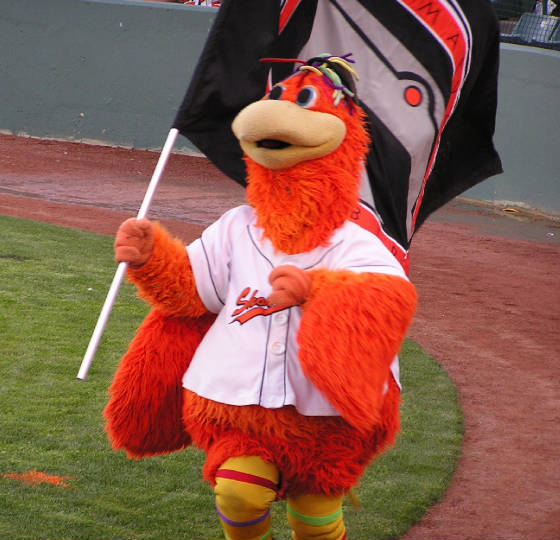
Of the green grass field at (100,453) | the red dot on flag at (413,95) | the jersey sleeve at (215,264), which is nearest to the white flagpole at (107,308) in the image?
the jersey sleeve at (215,264)

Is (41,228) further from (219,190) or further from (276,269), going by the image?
(276,269)

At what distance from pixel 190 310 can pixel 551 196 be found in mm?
10769

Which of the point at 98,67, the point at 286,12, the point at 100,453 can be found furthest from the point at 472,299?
the point at 98,67

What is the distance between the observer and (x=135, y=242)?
2.87 m

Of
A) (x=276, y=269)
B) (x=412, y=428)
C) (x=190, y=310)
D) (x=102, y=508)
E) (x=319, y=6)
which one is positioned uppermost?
(x=319, y=6)

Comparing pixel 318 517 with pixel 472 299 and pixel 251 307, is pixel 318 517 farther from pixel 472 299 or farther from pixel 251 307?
pixel 472 299

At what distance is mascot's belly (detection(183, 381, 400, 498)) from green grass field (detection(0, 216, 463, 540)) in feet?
3.23

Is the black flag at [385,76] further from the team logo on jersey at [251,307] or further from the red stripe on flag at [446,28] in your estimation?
the team logo on jersey at [251,307]

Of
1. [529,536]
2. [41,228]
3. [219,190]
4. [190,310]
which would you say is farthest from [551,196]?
[190,310]

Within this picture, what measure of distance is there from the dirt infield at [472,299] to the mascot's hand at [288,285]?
65.9 inches

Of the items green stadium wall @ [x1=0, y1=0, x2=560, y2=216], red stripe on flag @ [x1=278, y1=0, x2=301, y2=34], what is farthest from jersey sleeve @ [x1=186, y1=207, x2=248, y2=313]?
green stadium wall @ [x1=0, y1=0, x2=560, y2=216]

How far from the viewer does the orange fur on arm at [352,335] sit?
2.63 metres

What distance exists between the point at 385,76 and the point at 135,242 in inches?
50.6

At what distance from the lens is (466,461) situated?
4.74m
